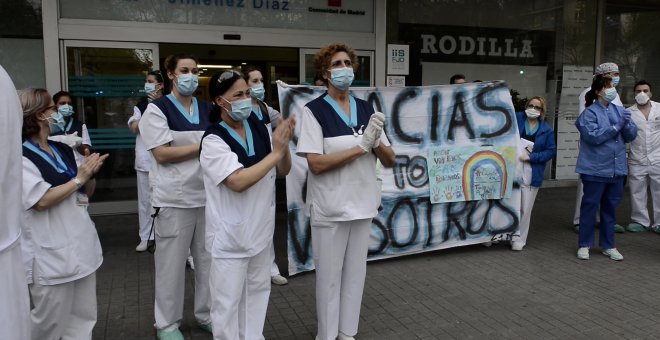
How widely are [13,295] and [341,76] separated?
2442 millimetres

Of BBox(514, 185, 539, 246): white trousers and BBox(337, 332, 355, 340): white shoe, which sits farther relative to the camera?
BBox(514, 185, 539, 246): white trousers

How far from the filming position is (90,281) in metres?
3.17

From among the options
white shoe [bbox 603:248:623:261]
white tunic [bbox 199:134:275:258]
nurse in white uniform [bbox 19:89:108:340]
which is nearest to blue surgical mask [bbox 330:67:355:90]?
white tunic [bbox 199:134:275:258]

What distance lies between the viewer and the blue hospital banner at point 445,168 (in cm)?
577

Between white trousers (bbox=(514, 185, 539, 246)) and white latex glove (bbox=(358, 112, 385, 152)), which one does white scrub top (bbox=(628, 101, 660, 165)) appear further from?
white latex glove (bbox=(358, 112, 385, 152))

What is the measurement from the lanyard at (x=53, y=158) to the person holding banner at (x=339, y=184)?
1.40 m

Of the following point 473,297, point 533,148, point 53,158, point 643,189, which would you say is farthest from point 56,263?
point 643,189

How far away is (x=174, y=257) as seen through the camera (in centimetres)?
373

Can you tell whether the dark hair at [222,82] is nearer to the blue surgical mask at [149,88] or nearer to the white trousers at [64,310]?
the white trousers at [64,310]

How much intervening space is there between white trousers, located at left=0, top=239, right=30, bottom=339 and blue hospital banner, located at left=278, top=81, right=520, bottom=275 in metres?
4.11

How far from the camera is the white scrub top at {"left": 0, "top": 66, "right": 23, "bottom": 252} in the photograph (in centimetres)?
147

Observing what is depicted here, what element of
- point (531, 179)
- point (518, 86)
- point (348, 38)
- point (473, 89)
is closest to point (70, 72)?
point (348, 38)

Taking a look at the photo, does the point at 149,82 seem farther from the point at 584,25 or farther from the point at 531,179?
the point at 584,25

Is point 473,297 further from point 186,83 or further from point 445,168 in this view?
point 186,83
